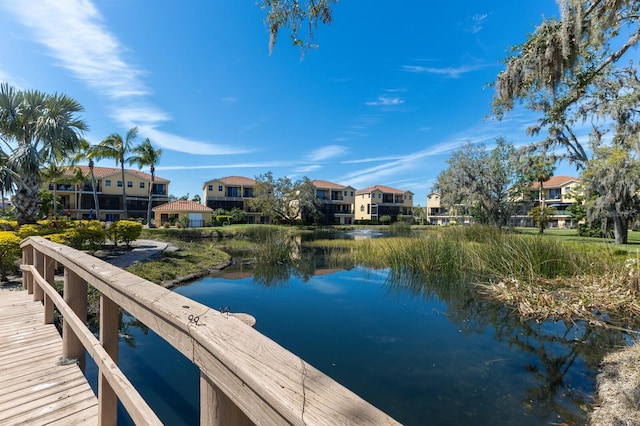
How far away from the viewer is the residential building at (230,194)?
45344 mm

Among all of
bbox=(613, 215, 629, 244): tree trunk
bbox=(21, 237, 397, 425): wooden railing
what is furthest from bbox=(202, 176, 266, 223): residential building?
bbox=(21, 237, 397, 425): wooden railing

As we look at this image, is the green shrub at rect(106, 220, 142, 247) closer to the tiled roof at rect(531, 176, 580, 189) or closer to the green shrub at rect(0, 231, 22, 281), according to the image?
the green shrub at rect(0, 231, 22, 281)

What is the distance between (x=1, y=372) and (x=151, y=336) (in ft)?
11.2

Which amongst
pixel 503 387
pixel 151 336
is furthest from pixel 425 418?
pixel 151 336

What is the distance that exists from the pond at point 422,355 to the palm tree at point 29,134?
9.33 metres

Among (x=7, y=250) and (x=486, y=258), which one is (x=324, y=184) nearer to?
(x=486, y=258)

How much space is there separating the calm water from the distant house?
2762cm

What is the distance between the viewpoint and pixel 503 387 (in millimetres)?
4293

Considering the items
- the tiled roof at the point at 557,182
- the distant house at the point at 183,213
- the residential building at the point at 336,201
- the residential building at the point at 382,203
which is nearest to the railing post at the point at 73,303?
the distant house at the point at 183,213

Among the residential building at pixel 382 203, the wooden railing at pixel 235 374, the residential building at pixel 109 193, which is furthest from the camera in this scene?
the residential building at pixel 382 203

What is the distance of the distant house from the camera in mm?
34344

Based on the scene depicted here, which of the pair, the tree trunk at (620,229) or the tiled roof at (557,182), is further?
the tiled roof at (557,182)

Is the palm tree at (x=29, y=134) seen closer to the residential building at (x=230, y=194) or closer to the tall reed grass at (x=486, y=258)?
the tall reed grass at (x=486, y=258)

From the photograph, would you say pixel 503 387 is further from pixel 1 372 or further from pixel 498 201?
pixel 498 201
